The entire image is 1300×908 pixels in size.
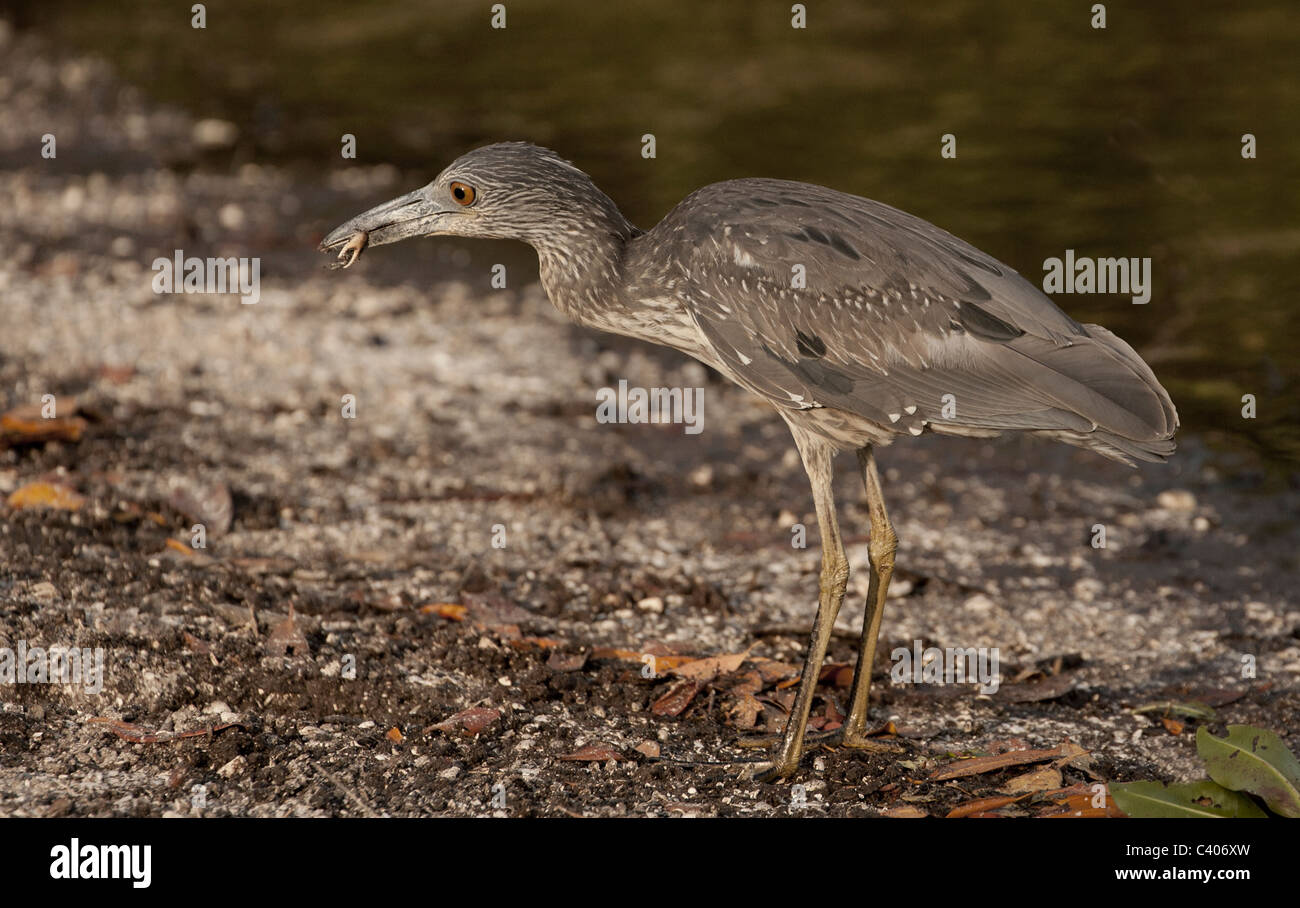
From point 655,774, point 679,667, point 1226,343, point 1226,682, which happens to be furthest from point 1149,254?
point 655,774

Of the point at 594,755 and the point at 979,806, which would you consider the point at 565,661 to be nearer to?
the point at 594,755

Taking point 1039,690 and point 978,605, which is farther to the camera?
point 978,605

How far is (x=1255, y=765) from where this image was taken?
16.9 feet

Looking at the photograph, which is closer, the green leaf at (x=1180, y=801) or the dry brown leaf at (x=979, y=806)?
the green leaf at (x=1180, y=801)

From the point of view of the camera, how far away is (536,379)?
10070 millimetres

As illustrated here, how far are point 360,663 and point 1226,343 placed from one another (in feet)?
23.4

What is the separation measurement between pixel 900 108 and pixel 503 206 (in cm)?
1042

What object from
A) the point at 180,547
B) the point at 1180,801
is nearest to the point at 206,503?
the point at 180,547

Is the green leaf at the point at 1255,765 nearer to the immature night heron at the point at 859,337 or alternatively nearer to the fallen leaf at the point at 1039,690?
the immature night heron at the point at 859,337

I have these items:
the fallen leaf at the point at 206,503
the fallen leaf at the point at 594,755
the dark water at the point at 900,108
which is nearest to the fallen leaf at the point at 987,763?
the fallen leaf at the point at 594,755

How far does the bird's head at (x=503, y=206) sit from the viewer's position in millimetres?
6215

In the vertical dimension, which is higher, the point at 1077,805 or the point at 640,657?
the point at 640,657

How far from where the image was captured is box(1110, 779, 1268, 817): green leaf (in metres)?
5.09
